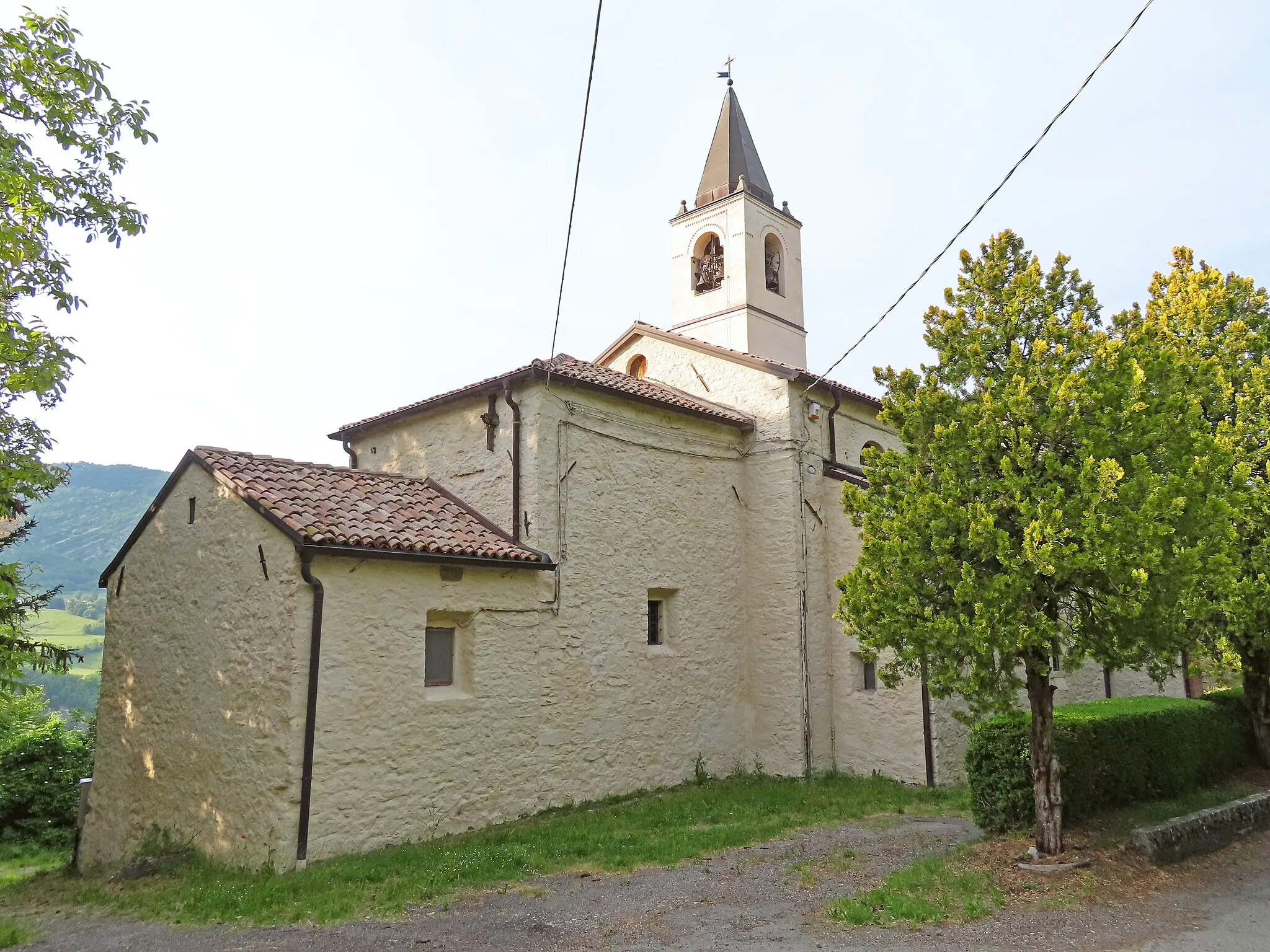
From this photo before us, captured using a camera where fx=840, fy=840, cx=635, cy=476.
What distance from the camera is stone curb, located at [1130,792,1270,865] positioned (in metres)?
7.74

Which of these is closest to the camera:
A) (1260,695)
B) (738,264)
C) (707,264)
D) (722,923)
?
(722,923)

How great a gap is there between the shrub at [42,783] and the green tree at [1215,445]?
17.6 meters

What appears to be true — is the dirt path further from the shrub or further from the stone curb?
the shrub

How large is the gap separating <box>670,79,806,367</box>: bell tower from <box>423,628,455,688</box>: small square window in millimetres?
8970

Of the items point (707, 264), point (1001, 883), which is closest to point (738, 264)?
point (707, 264)

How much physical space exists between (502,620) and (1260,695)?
1112cm

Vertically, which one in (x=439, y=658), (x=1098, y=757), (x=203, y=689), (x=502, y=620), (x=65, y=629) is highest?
(x=65, y=629)

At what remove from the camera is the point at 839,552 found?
13.6m

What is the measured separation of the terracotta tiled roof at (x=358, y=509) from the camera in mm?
9008

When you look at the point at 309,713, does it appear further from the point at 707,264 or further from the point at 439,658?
the point at 707,264

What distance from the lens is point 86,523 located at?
370 ft

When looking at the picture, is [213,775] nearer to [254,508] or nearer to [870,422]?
[254,508]

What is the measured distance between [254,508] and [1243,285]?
549 inches

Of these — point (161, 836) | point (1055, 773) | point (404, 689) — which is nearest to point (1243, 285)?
point (1055, 773)
